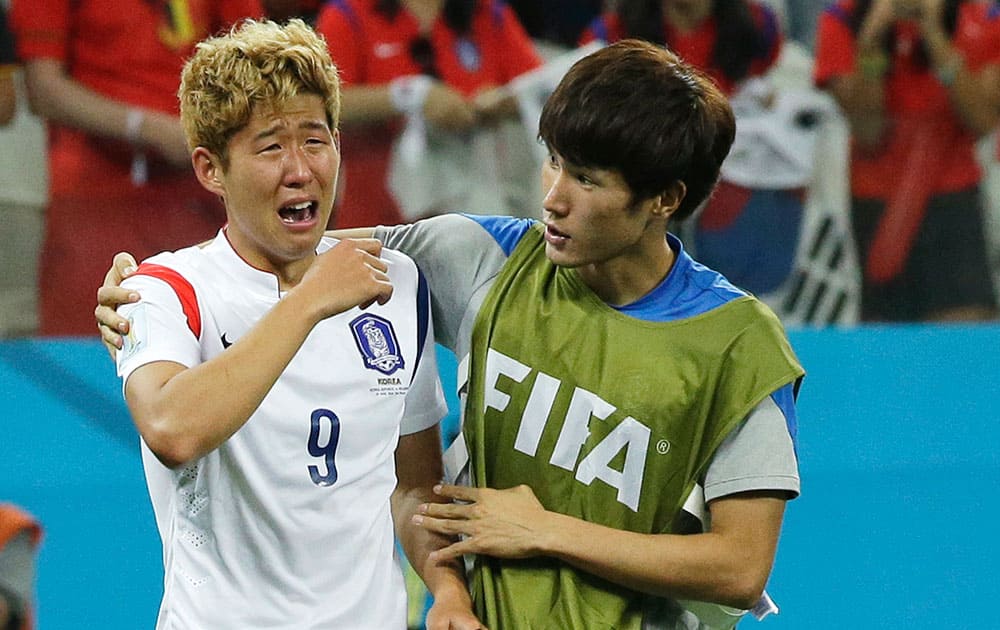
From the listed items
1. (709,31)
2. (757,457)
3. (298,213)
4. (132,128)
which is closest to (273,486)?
(298,213)

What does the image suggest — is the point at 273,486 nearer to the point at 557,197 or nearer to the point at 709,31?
the point at 557,197

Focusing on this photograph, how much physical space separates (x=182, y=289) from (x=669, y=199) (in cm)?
57

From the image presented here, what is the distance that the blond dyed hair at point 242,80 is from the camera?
5.12 ft

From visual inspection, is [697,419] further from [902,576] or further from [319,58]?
[902,576]

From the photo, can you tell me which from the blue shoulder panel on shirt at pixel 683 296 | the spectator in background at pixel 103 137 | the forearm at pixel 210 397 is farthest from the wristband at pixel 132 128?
the forearm at pixel 210 397

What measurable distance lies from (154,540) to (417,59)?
134cm

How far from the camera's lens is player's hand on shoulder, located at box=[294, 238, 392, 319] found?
4.80 feet

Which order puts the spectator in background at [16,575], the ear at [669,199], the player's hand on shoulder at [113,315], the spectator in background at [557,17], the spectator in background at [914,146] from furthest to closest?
the spectator in background at [914,146] < the spectator in background at [557,17] < the spectator in background at [16,575] < the ear at [669,199] < the player's hand on shoulder at [113,315]

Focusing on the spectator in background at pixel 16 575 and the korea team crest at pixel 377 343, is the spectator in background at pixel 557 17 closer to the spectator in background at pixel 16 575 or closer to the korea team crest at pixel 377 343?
the spectator in background at pixel 16 575

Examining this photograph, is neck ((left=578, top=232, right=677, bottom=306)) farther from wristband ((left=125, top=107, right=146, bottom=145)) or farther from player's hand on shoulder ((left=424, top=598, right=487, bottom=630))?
wristband ((left=125, top=107, right=146, bottom=145))

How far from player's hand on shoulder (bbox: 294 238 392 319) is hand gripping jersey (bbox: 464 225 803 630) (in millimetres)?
236

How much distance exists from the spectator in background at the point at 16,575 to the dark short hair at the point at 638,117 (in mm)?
1701

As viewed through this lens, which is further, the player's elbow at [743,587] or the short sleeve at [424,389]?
the short sleeve at [424,389]

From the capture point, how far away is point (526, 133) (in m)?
3.70
